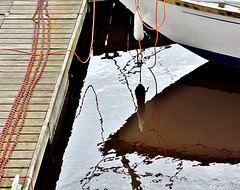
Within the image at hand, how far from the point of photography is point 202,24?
30.1 feet

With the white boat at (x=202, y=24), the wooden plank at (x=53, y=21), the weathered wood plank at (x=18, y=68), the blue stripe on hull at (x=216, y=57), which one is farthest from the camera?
the blue stripe on hull at (x=216, y=57)

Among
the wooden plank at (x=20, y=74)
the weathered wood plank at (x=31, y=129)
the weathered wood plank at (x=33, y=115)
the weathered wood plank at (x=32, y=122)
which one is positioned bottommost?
the weathered wood plank at (x=31, y=129)

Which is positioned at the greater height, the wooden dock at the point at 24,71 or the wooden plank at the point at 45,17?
the wooden plank at the point at 45,17

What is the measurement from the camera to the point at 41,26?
9.34 meters

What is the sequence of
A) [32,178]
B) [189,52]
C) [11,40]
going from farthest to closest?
1. [189,52]
2. [11,40]
3. [32,178]

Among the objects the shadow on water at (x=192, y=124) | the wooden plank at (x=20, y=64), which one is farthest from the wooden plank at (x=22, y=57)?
the shadow on water at (x=192, y=124)

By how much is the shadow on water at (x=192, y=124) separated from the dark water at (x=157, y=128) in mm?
17

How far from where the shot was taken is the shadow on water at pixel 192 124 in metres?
7.57

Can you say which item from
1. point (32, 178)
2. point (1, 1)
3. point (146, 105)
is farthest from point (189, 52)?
point (32, 178)

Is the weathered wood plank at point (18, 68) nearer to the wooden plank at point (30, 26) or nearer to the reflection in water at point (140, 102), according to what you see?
the wooden plank at point (30, 26)

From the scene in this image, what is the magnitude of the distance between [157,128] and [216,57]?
8.51 feet

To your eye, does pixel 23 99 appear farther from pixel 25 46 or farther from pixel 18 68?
pixel 25 46

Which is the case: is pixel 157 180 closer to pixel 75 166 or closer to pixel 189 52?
pixel 75 166

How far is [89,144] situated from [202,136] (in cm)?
202
